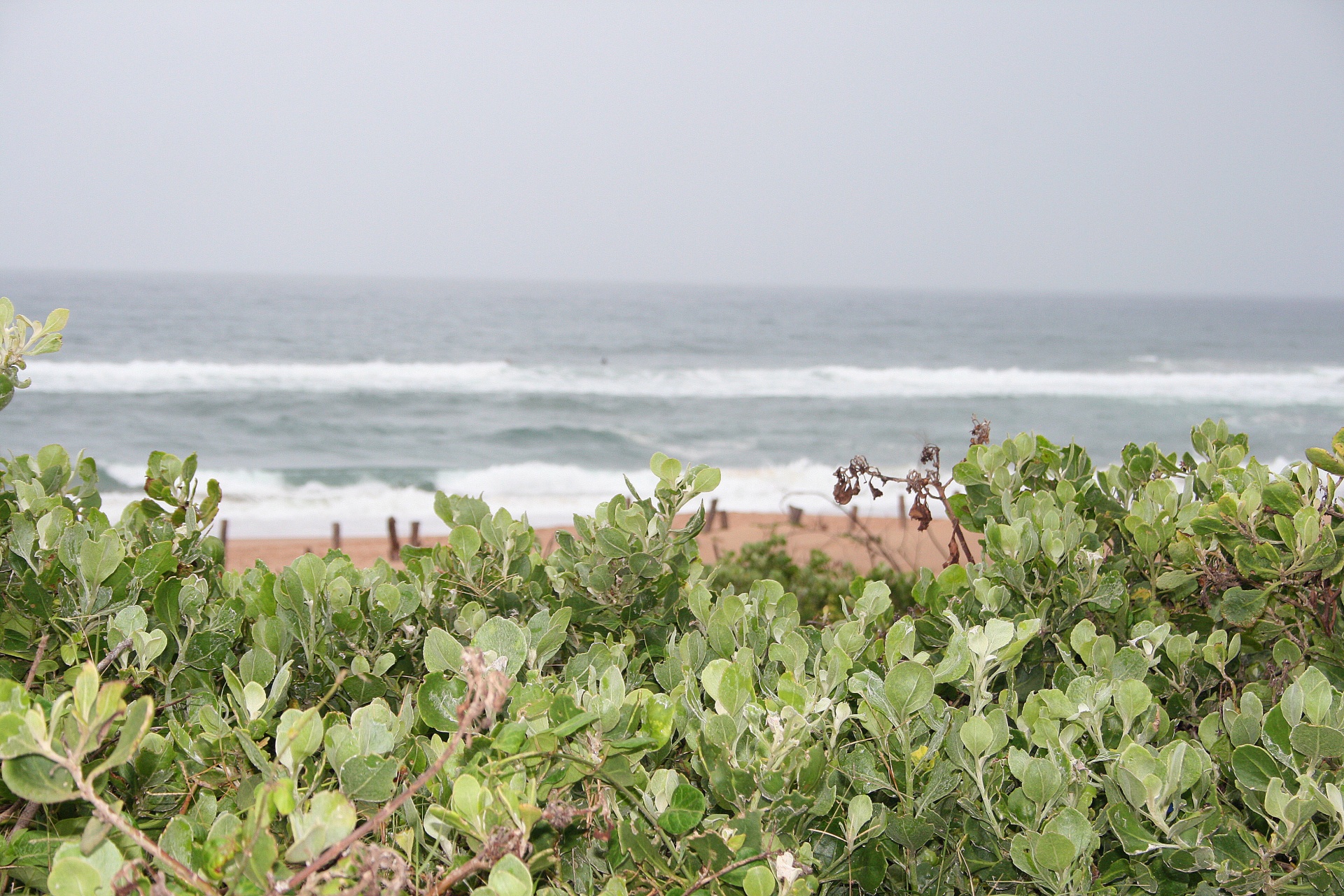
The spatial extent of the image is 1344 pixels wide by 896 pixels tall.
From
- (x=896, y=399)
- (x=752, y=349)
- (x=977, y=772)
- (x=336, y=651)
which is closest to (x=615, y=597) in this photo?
(x=336, y=651)

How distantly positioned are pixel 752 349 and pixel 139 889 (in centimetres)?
3735

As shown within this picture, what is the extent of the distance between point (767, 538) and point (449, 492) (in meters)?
9.29

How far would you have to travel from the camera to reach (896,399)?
27.6m

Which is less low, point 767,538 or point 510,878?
point 510,878

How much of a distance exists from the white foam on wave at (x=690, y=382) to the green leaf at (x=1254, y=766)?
25678mm

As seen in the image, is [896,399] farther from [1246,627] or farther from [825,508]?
[1246,627]

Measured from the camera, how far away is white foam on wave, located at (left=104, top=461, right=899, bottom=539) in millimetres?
14539

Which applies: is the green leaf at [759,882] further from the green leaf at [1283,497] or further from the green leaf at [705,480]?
the green leaf at [1283,497]

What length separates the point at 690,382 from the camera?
29.7 meters

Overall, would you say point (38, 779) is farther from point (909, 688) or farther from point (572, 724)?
→ point (909, 688)

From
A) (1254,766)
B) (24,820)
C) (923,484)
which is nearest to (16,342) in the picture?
(24,820)

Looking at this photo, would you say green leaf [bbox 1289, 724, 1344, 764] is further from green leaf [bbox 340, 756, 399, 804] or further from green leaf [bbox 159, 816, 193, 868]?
green leaf [bbox 159, 816, 193, 868]

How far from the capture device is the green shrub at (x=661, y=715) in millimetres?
850

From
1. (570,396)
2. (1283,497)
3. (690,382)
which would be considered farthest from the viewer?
(690,382)
